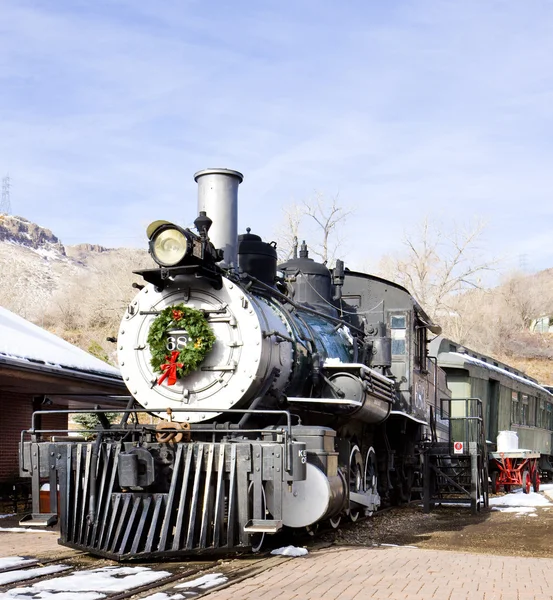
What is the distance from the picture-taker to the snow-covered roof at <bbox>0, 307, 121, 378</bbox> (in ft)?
39.6

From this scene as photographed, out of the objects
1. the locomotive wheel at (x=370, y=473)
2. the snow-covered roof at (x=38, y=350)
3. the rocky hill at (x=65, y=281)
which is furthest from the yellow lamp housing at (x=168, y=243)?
the rocky hill at (x=65, y=281)

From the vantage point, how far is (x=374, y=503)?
Result: 10445 millimetres

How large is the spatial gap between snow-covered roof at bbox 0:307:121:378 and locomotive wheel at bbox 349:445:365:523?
15.8 ft

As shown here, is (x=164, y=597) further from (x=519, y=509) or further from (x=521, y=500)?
(x=521, y=500)

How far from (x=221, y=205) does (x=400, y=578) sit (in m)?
4.44

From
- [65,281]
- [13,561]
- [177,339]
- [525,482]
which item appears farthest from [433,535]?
[65,281]

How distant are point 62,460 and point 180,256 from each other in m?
2.22

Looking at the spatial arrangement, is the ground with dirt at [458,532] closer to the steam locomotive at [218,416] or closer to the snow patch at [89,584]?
the steam locomotive at [218,416]

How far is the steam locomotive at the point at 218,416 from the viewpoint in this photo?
7.21 m

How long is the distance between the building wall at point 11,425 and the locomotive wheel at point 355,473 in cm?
680

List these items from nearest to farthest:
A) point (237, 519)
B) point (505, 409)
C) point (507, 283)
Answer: point (237, 519), point (505, 409), point (507, 283)

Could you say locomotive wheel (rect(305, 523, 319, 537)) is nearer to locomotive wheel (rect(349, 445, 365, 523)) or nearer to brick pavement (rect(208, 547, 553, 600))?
brick pavement (rect(208, 547, 553, 600))

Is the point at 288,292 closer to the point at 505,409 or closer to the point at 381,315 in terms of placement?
the point at 381,315

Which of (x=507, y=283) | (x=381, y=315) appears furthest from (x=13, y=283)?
(x=381, y=315)
